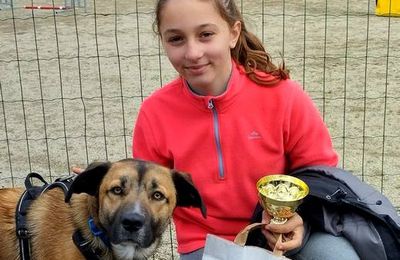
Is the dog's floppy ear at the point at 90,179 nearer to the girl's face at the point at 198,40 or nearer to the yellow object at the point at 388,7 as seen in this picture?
the girl's face at the point at 198,40

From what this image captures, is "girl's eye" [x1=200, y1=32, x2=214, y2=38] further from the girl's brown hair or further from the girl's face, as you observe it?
the girl's brown hair

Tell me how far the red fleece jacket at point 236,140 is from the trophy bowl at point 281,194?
254 mm

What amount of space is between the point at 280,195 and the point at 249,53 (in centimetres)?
86

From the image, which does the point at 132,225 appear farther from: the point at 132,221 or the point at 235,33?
the point at 235,33

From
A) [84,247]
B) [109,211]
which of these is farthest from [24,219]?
[109,211]

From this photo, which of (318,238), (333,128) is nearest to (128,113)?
(333,128)

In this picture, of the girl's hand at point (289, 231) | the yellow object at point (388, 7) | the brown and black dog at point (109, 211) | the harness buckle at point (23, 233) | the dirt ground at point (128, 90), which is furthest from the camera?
the yellow object at point (388, 7)

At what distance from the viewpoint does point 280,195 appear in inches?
113

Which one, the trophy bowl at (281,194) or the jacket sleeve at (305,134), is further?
the jacket sleeve at (305,134)

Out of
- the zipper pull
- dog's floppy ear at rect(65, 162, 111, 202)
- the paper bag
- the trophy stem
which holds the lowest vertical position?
the paper bag

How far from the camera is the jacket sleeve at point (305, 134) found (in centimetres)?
321

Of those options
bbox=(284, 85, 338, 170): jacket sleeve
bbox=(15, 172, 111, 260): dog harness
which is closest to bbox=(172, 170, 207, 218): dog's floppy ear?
bbox=(15, 172, 111, 260): dog harness

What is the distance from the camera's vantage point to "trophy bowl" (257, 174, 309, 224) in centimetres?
284

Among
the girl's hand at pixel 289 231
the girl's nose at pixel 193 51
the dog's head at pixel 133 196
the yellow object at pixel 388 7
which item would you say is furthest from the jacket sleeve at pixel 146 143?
the yellow object at pixel 388 7
